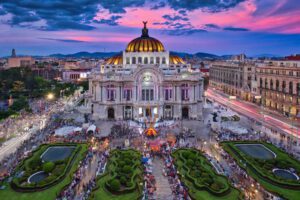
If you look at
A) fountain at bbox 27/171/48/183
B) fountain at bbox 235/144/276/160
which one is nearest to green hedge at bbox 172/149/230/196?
fountain at bbox 235/144/276/160

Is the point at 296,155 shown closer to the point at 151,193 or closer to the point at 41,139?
the point at 151,193

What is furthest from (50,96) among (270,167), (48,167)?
(270,167)

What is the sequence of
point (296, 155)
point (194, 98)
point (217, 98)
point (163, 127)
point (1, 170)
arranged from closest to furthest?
point (1, 170) → point (296, 155) → point (163, 127) → point (194, 98) → point (217, 98)

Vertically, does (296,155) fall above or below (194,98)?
below

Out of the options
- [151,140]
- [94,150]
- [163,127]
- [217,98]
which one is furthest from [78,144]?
[217,98]

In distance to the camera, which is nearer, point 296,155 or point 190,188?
point 190,188

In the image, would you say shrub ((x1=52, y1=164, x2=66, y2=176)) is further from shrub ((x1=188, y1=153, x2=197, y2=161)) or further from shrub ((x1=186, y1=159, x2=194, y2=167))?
shrub ((x1=188, y1=153, x2=197, y2=161))

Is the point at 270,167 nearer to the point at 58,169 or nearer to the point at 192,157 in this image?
the point at 192,157
